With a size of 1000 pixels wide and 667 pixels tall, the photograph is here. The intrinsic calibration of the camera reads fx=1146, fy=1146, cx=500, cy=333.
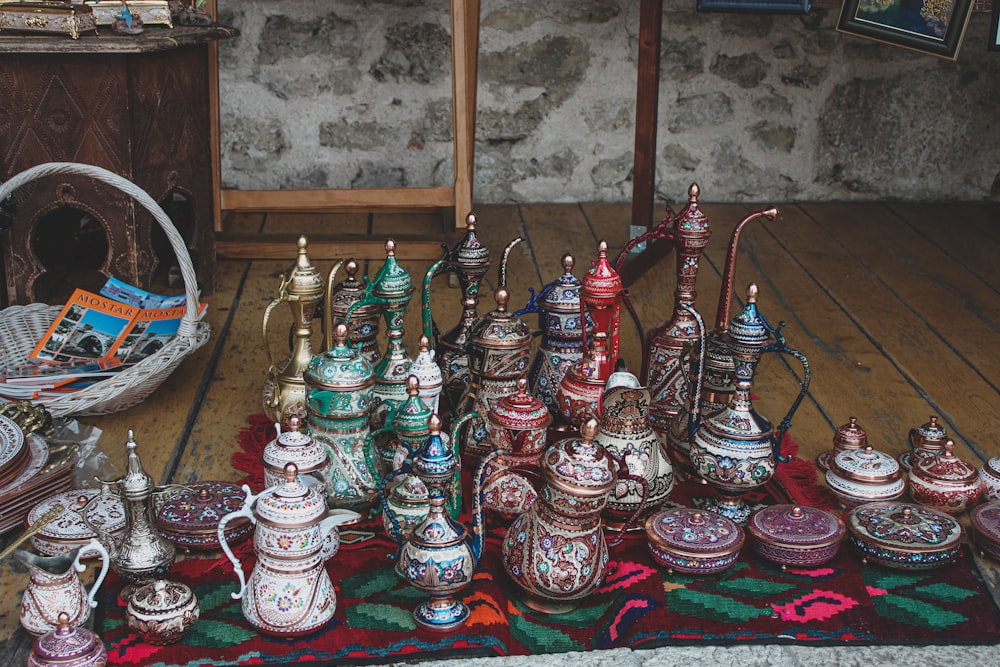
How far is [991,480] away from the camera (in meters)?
2.45

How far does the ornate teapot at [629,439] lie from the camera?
2.24m

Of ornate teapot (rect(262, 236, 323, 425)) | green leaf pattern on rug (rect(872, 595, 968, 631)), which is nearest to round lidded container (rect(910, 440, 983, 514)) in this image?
green leaf pattern on rug (rect(872, 595, 968, 631))

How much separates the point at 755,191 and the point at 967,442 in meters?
1.97

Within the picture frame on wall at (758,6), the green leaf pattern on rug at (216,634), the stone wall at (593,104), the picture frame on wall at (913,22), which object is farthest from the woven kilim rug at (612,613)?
the stone wall at (593,104)

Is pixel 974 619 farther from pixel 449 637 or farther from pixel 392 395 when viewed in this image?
pixel 392 395

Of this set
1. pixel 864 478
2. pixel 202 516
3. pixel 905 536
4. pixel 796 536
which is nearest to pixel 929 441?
pixel 864 478

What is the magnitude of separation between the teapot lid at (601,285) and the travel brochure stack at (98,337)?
1.02m

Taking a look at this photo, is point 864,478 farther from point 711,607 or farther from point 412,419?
point 412,419

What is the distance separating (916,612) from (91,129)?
2.31 meters

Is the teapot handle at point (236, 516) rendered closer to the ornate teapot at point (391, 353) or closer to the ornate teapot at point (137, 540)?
the ornate teapot at point (137, 540)

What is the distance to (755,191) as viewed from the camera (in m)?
4.53

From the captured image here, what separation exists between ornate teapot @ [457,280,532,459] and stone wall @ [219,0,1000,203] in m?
2.04

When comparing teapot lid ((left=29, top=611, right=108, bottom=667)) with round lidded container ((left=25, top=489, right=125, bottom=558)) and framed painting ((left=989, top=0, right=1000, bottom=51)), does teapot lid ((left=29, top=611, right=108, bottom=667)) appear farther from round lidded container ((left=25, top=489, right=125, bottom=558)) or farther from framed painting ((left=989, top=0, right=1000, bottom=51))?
framed painting ((left=989, top=0, right=1000, bottom=51))

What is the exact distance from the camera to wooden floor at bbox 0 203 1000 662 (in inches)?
109
